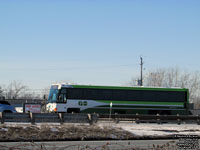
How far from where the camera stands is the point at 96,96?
135ft

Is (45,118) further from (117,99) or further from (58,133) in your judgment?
(117,99)

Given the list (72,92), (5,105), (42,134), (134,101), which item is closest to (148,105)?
(134,101)

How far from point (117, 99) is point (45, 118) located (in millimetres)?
16315

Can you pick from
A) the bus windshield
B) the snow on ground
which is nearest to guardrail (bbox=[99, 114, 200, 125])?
the bus windshield

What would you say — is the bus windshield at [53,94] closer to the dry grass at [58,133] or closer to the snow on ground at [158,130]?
the snow on ground at [158,130]

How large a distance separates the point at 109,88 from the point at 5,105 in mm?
11869

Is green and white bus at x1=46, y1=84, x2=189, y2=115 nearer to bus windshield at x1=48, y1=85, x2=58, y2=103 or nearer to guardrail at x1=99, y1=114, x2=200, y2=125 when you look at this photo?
bus windshield at x1=48, y1=85, x2=58, y2=103

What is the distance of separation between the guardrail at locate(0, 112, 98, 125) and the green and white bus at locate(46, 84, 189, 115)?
13.6 metres

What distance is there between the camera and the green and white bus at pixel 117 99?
40.8 meters

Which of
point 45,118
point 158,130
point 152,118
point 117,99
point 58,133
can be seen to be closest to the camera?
point 58,133

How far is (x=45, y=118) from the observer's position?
2647 cm

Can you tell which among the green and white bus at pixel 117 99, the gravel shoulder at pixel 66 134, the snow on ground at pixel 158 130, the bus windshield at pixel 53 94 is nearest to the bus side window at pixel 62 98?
the green and white bus at pixel 117 99

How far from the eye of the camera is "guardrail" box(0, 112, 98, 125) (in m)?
25.9

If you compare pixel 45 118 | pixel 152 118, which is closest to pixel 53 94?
pixel 152 118
